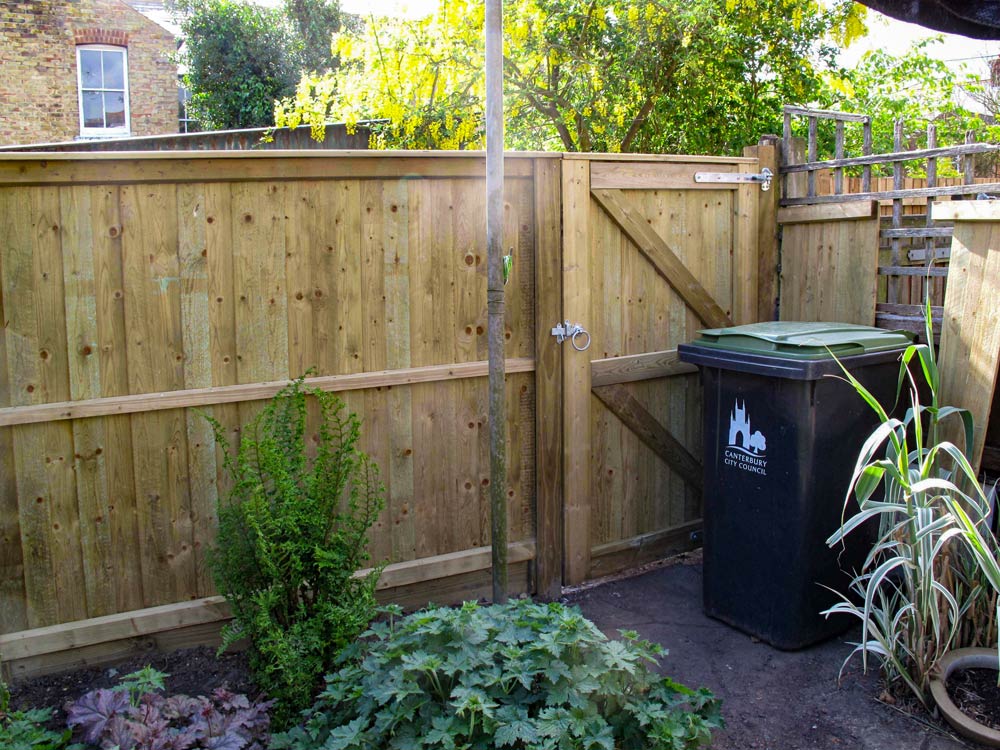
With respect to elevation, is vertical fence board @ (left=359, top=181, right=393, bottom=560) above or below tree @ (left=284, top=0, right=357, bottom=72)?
below

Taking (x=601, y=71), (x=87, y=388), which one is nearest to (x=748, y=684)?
(x=87, y=388)

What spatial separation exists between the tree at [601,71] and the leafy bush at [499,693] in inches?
212

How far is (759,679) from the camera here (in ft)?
12.1

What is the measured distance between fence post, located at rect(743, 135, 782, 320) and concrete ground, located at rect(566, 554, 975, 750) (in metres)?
1.73

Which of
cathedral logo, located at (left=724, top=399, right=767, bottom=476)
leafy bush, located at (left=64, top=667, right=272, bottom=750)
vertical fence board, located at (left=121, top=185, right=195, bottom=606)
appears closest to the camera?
leafy bush, located at (left=64, top=667, right=272, bottom=750)

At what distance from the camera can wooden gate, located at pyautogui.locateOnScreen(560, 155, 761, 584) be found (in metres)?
4.50

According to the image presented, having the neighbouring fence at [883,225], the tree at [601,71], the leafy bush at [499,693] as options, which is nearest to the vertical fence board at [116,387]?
the leafy bush at [499,693]

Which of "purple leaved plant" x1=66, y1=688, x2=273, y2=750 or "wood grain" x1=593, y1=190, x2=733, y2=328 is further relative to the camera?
"wood grain" x1=593, y1=190, x2=733, y2=328

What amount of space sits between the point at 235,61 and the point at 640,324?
50.1ft

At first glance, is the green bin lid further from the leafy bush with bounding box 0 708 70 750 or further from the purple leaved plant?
the leafy bush with bounding box 0 708 70 750

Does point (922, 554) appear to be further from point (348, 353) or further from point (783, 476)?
point (348, 353)

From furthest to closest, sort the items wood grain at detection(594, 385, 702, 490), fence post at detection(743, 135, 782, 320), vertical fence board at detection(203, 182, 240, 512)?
fence post at detection(743, 135, 782, 320) → wood grain at detection(594, 385, 702, 490) → vertical fence board at detection(203, 182, 240, 512)

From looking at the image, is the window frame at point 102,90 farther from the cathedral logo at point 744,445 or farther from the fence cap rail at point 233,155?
the cathedral logo at point 744,445

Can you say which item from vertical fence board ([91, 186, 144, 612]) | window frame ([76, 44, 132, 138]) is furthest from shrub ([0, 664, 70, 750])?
window frame ([76, 44, 132, 138])
